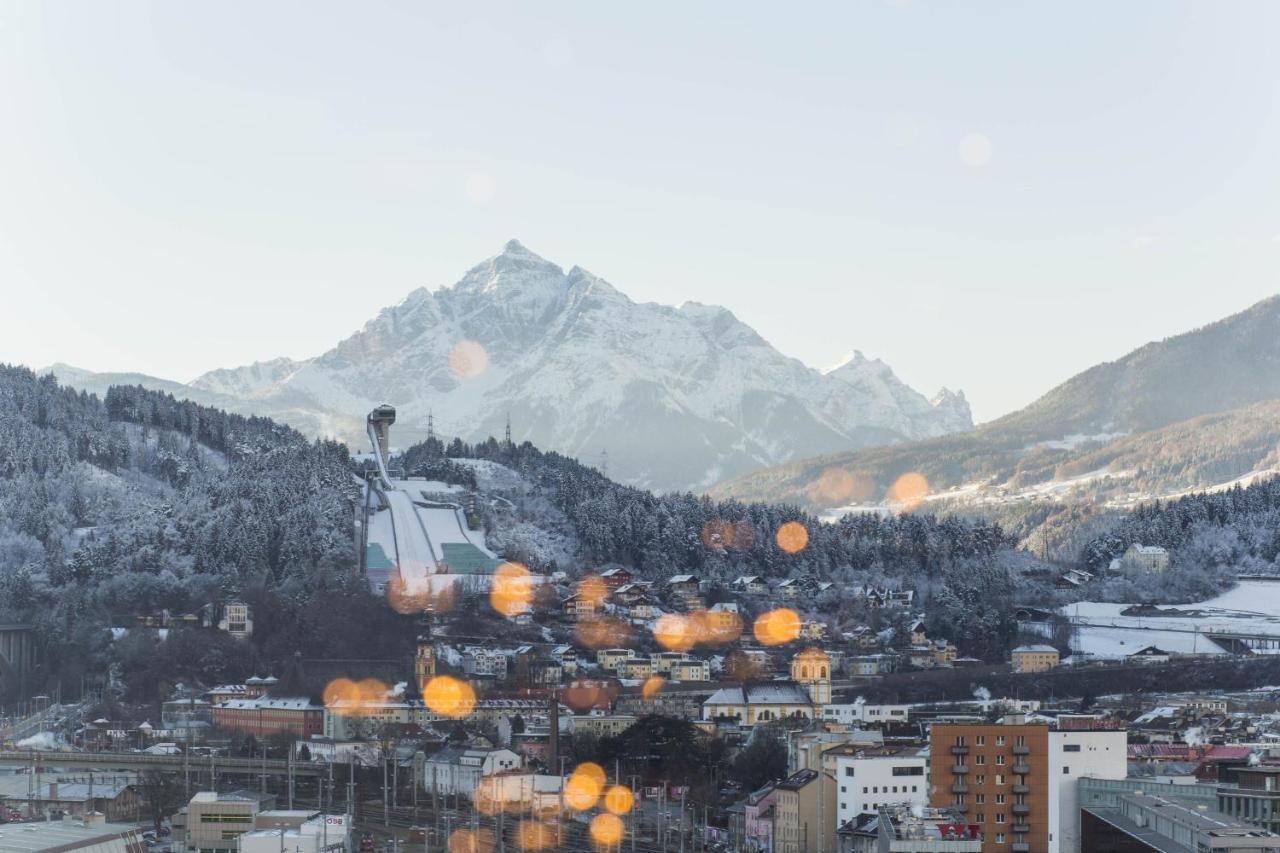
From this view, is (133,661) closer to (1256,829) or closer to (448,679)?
(448,679)

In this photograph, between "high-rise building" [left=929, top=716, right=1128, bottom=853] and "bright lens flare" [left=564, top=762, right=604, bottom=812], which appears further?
"bright lens flare" [left=564, top=762, right=604, bottom=812]

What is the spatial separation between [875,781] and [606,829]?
14.4 metres

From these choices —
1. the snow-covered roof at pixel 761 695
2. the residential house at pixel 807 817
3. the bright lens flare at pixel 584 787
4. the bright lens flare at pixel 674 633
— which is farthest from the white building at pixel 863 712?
the residential house at pixel 807 817

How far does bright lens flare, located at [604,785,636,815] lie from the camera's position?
107488 mm

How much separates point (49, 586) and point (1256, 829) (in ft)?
413

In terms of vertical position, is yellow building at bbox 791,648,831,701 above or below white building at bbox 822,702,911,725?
above

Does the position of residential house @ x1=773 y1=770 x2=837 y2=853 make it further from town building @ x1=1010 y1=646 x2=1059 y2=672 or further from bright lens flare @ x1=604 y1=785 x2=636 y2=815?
town building @ x1=1010 y1=646 x2=1059 y2=672

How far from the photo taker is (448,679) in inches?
5797

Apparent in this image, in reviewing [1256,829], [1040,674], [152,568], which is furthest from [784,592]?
[1256,829]

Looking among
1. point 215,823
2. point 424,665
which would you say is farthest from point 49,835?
point 424,665

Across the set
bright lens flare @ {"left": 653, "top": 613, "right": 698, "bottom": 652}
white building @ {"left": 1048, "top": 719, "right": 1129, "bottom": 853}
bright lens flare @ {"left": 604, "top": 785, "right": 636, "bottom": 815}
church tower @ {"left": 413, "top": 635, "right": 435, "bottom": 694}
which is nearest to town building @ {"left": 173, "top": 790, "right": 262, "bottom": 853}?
bright lens flare @ {"left": 604, "top": 785, "right": 636, "bottom": 815}

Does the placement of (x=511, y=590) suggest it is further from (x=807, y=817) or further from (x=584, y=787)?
(x=807, y=817)

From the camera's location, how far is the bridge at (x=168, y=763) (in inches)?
4719

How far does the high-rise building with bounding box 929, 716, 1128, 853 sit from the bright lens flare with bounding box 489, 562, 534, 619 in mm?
93721
